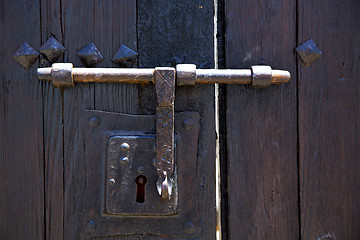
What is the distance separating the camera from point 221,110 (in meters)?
0.91

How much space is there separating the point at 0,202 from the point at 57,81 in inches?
14.1

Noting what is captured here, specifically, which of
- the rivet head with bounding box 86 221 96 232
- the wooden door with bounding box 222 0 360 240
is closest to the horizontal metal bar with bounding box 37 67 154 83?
the wooden door with bounding box 222 0 360 240

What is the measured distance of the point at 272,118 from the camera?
90 cm

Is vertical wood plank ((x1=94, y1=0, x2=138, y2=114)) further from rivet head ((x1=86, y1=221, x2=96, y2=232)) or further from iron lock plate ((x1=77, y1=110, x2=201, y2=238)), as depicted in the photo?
rivet head ((x1=86, y1=221, x2=96, y2=232))

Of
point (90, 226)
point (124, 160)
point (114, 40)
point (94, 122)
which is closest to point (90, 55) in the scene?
point (114, 40)

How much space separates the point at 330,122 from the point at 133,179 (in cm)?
54

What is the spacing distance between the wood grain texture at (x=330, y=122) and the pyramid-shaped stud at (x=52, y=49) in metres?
0.64

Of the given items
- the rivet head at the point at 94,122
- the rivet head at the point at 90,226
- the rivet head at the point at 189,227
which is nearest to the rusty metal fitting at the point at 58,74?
the rivet head at the point at 94,122

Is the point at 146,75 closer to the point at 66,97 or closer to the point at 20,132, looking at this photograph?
the point at 66,97

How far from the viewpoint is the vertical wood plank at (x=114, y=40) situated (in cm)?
88

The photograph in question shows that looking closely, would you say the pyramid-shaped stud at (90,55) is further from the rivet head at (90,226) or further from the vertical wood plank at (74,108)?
the rivet head at (90,226)

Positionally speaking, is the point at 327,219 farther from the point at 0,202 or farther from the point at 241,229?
the point at 0,202

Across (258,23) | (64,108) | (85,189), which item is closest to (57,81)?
(64,108)

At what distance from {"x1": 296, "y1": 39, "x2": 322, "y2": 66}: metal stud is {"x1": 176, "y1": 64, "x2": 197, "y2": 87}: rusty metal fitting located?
11.8 inches
